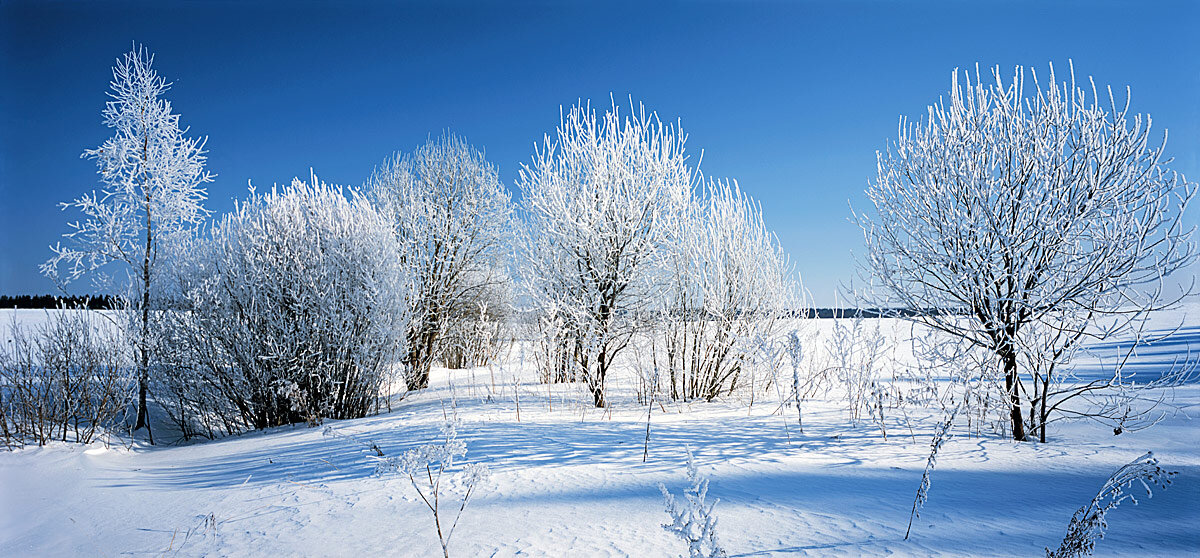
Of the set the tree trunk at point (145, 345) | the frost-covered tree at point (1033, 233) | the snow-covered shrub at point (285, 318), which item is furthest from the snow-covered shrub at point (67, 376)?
the frost-covered tree at point (1033, 233)

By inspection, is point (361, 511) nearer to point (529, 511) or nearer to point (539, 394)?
Answer: point (529, 511)

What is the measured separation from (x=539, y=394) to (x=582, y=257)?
235 cm

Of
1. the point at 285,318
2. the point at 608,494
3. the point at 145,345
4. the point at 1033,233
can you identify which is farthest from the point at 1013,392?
the point at 145,345

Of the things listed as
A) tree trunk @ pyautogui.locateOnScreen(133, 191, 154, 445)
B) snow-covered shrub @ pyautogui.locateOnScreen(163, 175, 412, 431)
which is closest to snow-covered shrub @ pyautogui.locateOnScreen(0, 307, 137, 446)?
tree trunk @ pyautogui.locateOnScreen(133, 191, 154, 445)

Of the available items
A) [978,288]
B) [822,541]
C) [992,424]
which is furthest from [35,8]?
[992,424]

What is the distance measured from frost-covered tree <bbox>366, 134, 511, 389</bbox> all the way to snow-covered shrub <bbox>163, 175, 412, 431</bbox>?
390cm

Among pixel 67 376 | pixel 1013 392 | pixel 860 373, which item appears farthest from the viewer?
pixel 67 376

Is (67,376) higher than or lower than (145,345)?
lower

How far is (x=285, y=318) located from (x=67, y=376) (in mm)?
2374

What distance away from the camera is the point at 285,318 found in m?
6.86

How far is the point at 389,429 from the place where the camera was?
558cm

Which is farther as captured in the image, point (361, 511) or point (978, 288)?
point (978, 288)

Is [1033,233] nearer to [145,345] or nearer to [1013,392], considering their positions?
[1013,392]

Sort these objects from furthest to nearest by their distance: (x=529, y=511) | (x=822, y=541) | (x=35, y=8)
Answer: (x=529, y=511) → (x=35, y=8) → (x=822, y=541)
